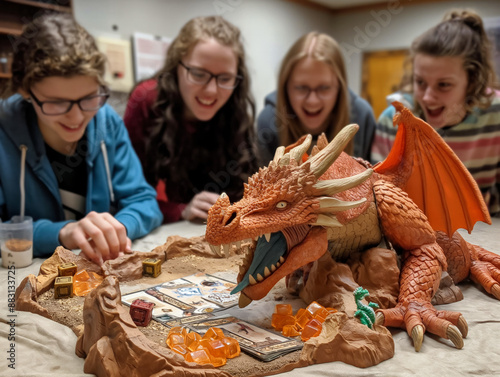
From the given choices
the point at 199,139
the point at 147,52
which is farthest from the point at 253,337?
the point at 147,52

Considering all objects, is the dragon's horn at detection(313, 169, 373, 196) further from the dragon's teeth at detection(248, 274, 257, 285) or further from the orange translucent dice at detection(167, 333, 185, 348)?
the orange translucent dice at detection(167, 333, 185, 348)

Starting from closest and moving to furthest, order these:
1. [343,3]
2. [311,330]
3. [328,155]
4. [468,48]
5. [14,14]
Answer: [311,330]
[328,155]
[468,48]
[14,14]
[343,3]

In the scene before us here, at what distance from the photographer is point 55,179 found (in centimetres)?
195

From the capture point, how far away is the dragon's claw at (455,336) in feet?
3.42

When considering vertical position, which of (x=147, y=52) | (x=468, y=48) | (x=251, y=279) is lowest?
(x=251, y=279)

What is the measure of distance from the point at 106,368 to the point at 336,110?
6.47ft

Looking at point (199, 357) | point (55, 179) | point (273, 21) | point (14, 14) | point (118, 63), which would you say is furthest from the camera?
point (273, 21)

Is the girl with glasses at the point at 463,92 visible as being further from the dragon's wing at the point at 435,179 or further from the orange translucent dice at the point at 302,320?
the orange translucent dice at the point at 302,320

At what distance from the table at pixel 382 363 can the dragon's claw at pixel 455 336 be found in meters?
0.01

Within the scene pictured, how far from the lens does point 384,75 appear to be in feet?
19.4

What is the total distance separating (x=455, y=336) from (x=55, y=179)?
164 centimetres

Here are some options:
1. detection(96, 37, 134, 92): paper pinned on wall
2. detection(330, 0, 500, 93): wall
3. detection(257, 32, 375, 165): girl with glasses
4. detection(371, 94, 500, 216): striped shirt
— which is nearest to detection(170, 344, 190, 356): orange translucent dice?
detection(257, 32, 375, 165): girl with glasses

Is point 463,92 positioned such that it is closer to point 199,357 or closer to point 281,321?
point 281,321

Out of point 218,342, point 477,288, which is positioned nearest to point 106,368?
point 218,342
